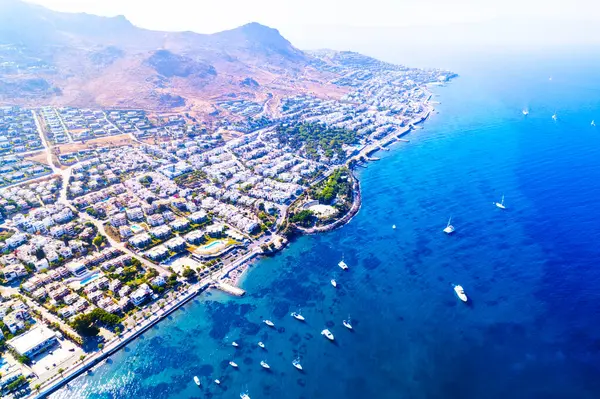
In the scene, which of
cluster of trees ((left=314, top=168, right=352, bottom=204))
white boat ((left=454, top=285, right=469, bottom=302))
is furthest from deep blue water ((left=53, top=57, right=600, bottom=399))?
cluster of trees ((left=314, top=168, right=352, bottom=204))

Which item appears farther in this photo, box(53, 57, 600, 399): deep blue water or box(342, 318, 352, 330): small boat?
box(342, 318, 352, 330): small boat

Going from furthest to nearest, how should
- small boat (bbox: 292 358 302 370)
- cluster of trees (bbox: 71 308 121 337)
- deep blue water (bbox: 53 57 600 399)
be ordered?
1. cluster of trees (bbox: 71 308 121 337)
2. small boat (bbox: 292 358 302 370)
3. deep blue water (bbox: 53 57 600 399)

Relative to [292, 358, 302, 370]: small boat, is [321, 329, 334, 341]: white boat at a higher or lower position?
higher

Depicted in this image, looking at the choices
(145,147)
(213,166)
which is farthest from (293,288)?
(145,147)

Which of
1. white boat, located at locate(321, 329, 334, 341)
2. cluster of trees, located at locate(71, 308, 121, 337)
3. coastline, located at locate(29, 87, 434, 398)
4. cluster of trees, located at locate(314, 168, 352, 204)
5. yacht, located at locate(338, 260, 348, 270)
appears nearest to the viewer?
coastline, located at locate(29, 87, 434, 398)

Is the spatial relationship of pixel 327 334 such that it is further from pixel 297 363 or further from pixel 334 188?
pixel 334 188

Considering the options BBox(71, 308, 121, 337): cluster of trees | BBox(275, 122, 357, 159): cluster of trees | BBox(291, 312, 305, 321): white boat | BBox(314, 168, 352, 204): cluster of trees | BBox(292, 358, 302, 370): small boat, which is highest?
BBox(275, 122, 357, 159): cluster of trees

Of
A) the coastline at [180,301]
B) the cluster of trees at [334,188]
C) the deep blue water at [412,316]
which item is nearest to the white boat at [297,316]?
the deep blue water at [412,316]

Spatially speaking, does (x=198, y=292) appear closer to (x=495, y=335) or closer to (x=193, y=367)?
(x=193, y=367)

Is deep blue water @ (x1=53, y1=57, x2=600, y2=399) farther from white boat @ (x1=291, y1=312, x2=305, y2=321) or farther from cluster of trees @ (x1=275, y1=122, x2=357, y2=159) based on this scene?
cluster of trees @ (x1=275, y1=122, x2=357, y2=159)

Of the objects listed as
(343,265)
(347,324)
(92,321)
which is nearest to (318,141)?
(343,265)
